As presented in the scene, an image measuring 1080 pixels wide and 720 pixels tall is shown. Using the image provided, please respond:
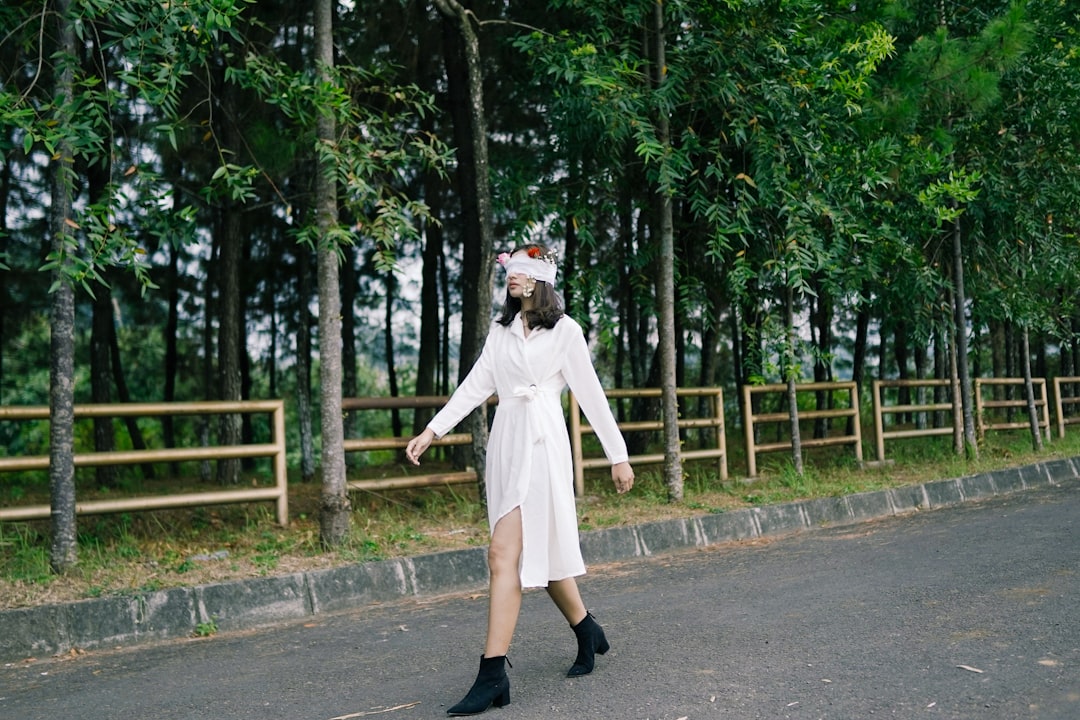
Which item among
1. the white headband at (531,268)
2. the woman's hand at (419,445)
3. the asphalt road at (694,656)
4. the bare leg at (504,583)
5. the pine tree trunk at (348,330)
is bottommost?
the asphalt road at (694,656)

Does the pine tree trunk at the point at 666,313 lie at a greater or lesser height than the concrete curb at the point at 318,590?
greater

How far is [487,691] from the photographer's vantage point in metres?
3.77

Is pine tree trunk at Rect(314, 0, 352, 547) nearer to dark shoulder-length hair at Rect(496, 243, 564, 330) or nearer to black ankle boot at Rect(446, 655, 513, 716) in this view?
dark shoulder-length hair at Rect(496, 243, 564, 330)

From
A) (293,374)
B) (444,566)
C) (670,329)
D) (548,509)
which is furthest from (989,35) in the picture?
(293,374)

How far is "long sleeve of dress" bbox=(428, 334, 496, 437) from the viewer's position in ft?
14.5

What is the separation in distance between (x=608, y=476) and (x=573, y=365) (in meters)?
7.76

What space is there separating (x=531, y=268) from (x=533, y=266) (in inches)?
0.6

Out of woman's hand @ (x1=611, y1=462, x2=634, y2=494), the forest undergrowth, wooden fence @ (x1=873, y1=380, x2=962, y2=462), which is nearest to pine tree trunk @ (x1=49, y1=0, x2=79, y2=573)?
the forest undergrowth

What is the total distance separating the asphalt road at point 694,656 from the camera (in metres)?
3.75

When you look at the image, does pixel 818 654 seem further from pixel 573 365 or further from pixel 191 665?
pixel 191 665

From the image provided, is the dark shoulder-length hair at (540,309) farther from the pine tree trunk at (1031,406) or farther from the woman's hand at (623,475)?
the pine tree trunk at (1031,406)

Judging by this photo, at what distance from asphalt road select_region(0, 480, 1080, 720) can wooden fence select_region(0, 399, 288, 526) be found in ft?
5.46

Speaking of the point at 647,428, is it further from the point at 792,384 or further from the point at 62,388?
the point at 62,388

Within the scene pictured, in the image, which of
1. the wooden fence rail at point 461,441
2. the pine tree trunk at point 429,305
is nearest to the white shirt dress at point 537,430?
the wooden fence rail at point 461,441
